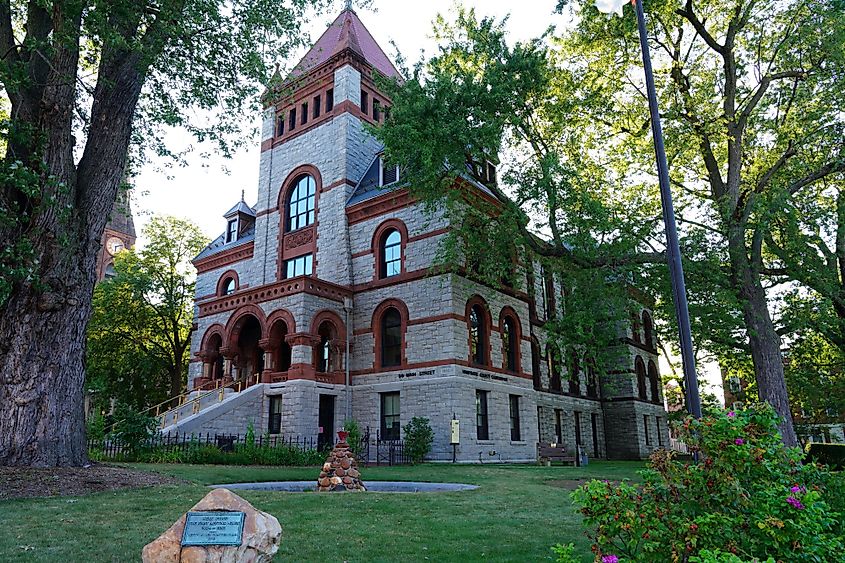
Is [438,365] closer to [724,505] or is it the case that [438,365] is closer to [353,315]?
[353,315]

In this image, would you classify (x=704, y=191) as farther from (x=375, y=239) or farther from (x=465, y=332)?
(x=375, y=239)

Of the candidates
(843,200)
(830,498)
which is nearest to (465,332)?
(843,200)

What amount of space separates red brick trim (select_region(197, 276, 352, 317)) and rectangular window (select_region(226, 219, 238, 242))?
750cm

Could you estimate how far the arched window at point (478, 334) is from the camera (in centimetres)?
2516

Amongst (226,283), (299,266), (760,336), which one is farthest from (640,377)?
(226,283)

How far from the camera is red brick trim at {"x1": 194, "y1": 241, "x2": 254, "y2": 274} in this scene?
1281 inches

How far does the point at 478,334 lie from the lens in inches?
1009

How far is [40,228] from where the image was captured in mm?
11594

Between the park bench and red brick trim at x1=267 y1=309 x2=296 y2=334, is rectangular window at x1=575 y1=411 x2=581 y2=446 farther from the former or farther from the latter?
red brick trim at x1=267 y1=309 x2=296 y2=334

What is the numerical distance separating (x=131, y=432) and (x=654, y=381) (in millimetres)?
35164

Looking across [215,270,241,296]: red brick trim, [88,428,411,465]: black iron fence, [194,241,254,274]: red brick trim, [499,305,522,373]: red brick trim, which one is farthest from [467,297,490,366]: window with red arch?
[215,270,241,296]: red brick trim

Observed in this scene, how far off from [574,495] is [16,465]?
10.9 metres

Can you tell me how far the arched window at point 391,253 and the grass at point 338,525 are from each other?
50.9ft

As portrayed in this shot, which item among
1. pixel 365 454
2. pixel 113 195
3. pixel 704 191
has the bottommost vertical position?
pixel 365 454
